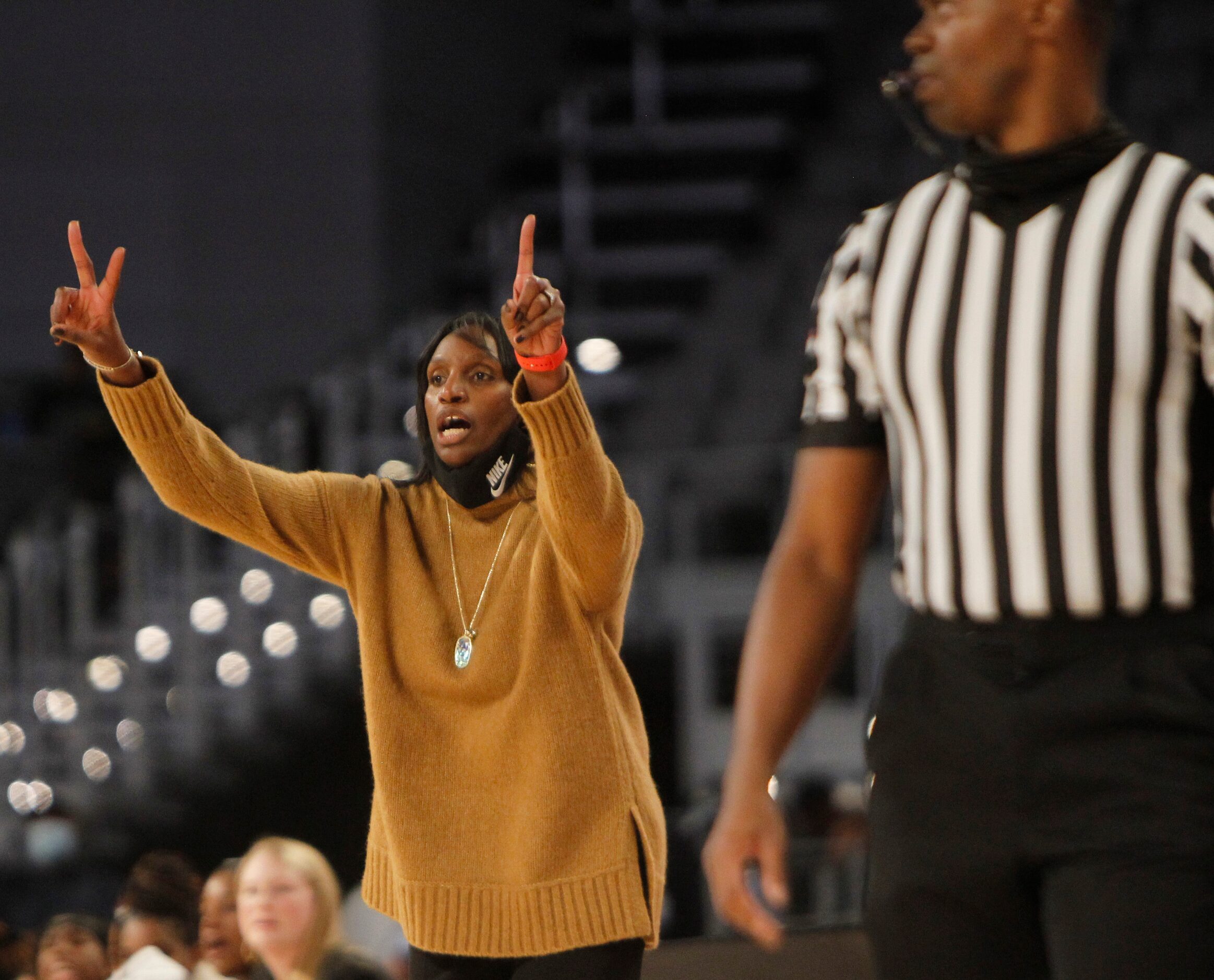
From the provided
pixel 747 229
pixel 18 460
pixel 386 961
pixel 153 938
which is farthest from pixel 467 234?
pixel 153 938

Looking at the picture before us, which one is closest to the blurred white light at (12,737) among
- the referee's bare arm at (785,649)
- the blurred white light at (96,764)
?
the blurred white light at (96,764)

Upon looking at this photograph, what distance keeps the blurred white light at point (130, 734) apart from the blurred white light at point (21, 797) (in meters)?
0.34

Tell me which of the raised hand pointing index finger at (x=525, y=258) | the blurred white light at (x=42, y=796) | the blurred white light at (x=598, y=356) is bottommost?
the blurred white light at (x=42, y=796)

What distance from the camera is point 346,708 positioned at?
627 centimetres

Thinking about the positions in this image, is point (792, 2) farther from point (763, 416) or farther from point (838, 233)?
point (763, 416)

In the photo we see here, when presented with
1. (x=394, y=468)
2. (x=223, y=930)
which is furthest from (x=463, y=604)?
(x=394, y=468)

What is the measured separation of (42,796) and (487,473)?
4.15 m

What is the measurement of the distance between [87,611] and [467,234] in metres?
3.77

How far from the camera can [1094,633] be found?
1332 millimetres

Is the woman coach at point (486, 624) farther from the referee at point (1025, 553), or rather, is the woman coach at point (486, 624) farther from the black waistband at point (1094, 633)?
the black waistband at point (1094, 633)

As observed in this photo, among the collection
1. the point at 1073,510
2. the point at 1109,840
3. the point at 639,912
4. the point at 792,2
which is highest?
the point at 792,2

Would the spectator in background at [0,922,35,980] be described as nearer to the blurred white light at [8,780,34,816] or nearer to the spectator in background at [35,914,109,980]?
the spectator in background at [35,914,109,980]

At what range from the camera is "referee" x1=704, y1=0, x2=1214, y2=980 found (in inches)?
51.3

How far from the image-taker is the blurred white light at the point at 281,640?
6.15 meters
